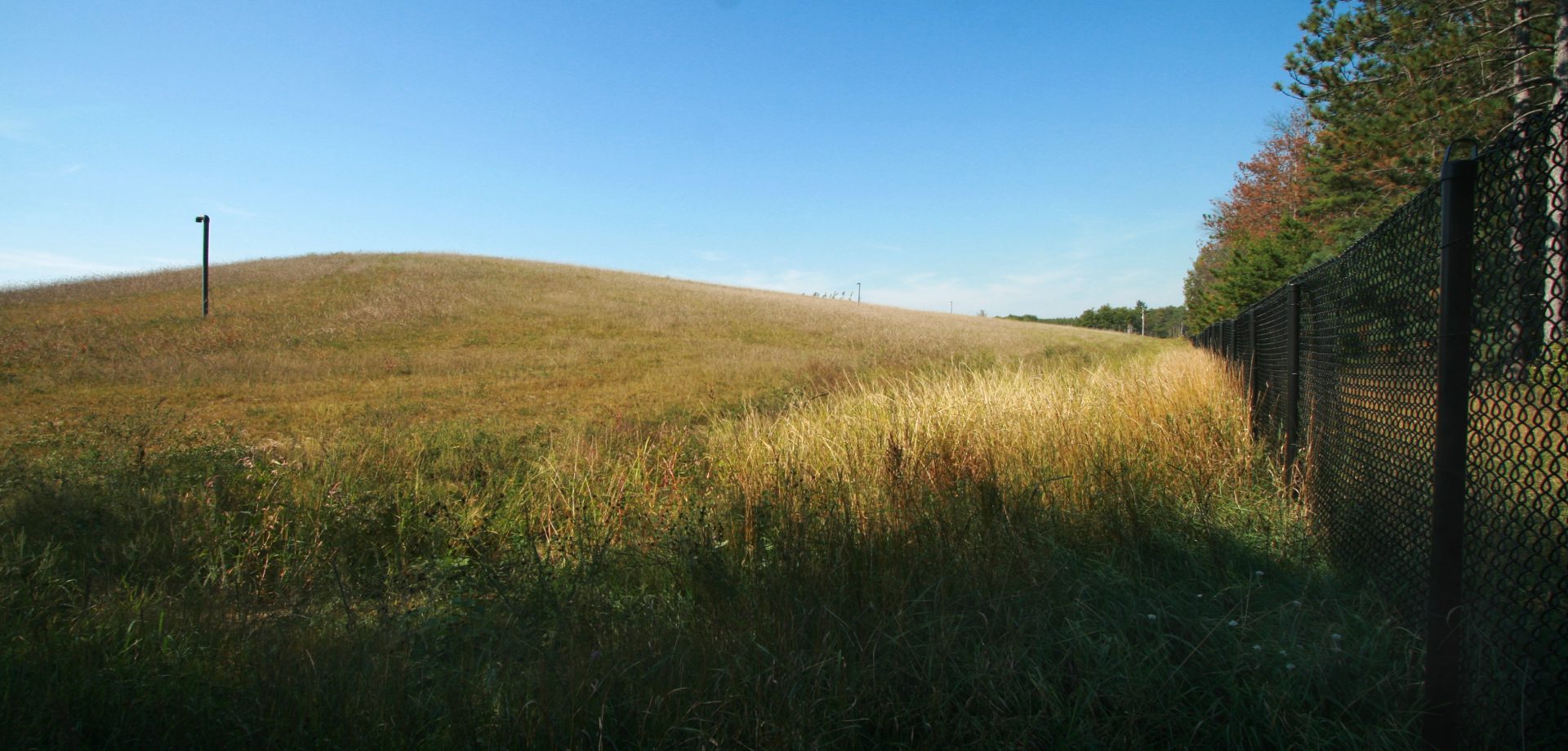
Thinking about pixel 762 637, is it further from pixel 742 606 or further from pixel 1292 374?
pixel 1292 374

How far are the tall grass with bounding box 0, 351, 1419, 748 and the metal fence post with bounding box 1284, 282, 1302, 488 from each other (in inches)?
10.0

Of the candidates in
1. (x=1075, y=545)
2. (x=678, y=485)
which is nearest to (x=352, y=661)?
(x=678, y=485)

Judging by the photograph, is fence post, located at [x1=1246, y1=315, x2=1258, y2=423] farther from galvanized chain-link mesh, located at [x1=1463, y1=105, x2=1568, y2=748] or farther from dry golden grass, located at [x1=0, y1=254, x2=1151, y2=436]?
dry golden grass, located at [x1=0, y1=254, x2=1151, y2=436]

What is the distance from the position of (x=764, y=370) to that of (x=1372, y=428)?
14874 mm

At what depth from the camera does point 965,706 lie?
2221 millimetres

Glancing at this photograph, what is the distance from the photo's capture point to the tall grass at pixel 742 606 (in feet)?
7.52

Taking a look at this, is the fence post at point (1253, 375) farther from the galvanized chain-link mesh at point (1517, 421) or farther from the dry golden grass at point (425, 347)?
the dry golden grass at point (425, 347)

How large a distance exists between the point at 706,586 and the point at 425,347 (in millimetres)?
21133

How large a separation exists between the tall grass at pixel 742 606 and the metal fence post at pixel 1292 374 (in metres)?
0.25

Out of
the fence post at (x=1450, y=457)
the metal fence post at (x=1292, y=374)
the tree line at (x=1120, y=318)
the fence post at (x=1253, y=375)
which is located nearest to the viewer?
the fence post at (x=1450, y=457)

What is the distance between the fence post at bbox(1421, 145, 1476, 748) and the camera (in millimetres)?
1948

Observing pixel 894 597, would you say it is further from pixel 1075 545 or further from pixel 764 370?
pixel 764 370

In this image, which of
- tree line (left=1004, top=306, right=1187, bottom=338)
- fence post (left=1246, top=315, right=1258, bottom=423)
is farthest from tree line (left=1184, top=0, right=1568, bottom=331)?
tree line (left=1004, top=306, right=1187, bottom=338)

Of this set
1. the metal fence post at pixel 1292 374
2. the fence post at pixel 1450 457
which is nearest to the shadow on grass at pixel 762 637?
the fence post at pixel 1450 457
